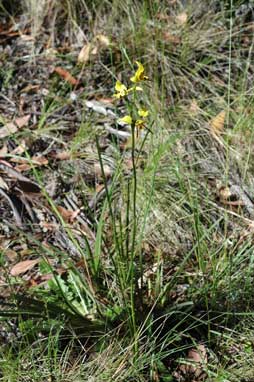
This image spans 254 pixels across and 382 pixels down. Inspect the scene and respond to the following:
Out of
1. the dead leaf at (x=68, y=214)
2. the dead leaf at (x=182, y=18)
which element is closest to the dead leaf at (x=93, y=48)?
the dead leaf at (x=182, y=18)

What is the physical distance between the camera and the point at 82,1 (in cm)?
344

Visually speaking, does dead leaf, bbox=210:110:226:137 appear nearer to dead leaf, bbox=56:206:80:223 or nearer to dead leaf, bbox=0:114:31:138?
dead leaf, bbox=56:206:80:223

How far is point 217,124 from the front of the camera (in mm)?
2943

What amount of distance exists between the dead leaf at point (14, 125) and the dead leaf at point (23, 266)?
2.66ft

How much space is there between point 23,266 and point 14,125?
2.97ft

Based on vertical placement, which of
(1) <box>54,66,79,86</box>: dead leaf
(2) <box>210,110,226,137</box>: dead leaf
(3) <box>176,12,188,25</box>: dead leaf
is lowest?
(2) <box>210,110,226,137</box>: dead leaf

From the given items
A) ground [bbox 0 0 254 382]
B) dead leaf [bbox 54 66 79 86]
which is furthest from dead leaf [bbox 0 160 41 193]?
dead leaf [bbox 54 66 79 86]

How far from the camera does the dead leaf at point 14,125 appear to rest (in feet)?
10.1

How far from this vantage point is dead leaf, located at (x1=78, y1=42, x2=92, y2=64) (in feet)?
11.1

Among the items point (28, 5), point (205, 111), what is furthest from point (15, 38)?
point (205, 111)

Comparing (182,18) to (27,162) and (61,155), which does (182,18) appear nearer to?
(61,155)

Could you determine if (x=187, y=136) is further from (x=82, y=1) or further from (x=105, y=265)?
(x=82, y=1)

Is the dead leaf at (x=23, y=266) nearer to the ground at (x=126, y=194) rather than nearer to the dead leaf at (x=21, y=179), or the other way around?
the ground at (x=126, y=194)

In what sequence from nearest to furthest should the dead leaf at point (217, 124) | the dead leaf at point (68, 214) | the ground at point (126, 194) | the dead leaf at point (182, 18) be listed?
the ground at point (126, 194)
the dead leaf at point (68, 214)
the dead leaf at point (217, 124)
the dead leaf at point (182, 18)
